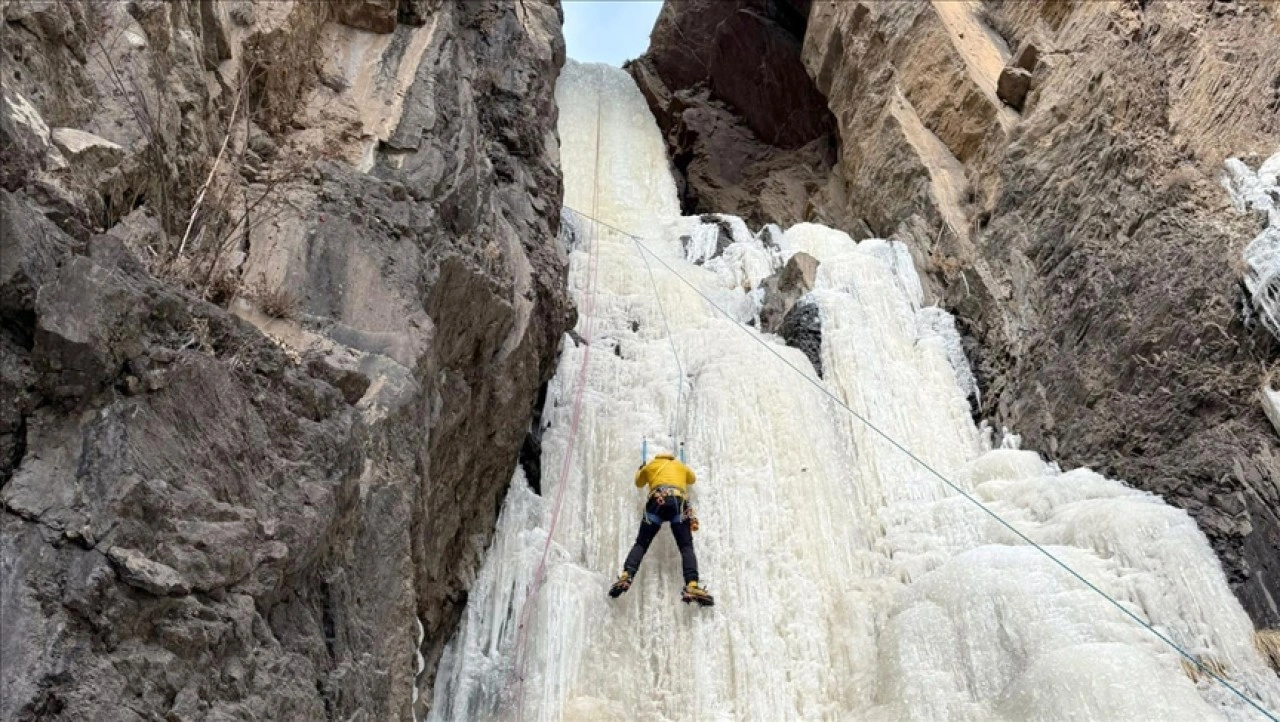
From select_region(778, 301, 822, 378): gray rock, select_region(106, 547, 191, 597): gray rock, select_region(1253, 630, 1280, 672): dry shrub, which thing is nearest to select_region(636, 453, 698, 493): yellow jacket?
select_region(778, 301, 822, 378): gray rock

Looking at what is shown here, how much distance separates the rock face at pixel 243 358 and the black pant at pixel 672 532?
3.73 feet

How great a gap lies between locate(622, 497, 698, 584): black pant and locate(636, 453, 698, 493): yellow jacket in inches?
6.7

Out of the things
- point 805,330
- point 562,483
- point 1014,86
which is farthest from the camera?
point 1014,86

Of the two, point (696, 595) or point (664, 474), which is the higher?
point (664, 474)

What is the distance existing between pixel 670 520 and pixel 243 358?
360cm

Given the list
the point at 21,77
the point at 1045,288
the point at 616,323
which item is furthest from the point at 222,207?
the point at 1045,288

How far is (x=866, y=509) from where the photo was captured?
26.0ft

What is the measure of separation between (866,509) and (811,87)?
1103cm

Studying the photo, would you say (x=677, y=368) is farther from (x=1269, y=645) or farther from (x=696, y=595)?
(x=1269, y=645)

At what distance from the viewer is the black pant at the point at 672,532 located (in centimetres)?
665

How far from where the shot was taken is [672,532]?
689 centimetres

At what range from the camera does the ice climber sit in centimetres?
658

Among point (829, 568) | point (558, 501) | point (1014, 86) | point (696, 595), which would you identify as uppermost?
point (1014, 86)

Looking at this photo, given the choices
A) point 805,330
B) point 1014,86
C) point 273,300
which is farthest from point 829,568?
point 1014,86
